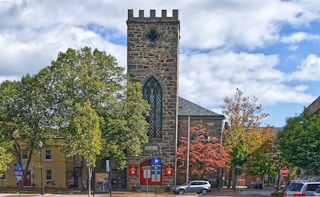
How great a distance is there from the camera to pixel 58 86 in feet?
150

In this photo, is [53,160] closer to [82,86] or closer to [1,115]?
[1,115]

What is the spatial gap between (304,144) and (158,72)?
15519mm

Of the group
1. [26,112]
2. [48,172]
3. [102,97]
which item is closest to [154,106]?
[102,97]

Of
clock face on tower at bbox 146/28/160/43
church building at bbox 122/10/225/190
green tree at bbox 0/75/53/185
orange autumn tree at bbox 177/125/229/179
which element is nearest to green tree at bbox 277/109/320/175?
orange autumn tree at bbox 177/125/229/179

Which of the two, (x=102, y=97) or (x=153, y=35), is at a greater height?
(x=153, y=35)

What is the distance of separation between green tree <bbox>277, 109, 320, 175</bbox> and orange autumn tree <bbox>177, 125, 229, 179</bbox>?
10521mm

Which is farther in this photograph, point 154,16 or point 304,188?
point 154,16

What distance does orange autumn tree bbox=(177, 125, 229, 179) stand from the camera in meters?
52.3

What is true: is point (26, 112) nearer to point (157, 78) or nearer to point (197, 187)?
point (157, 78)

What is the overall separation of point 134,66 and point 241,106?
58.3ft

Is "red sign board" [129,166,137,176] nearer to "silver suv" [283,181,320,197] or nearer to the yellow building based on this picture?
the yellow building

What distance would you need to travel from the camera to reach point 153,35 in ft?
163

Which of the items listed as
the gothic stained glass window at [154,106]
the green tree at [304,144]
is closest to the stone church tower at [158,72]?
the gothic stained glass window at [154,106]

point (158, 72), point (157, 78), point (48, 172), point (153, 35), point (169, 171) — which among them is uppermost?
point (153, 35)
